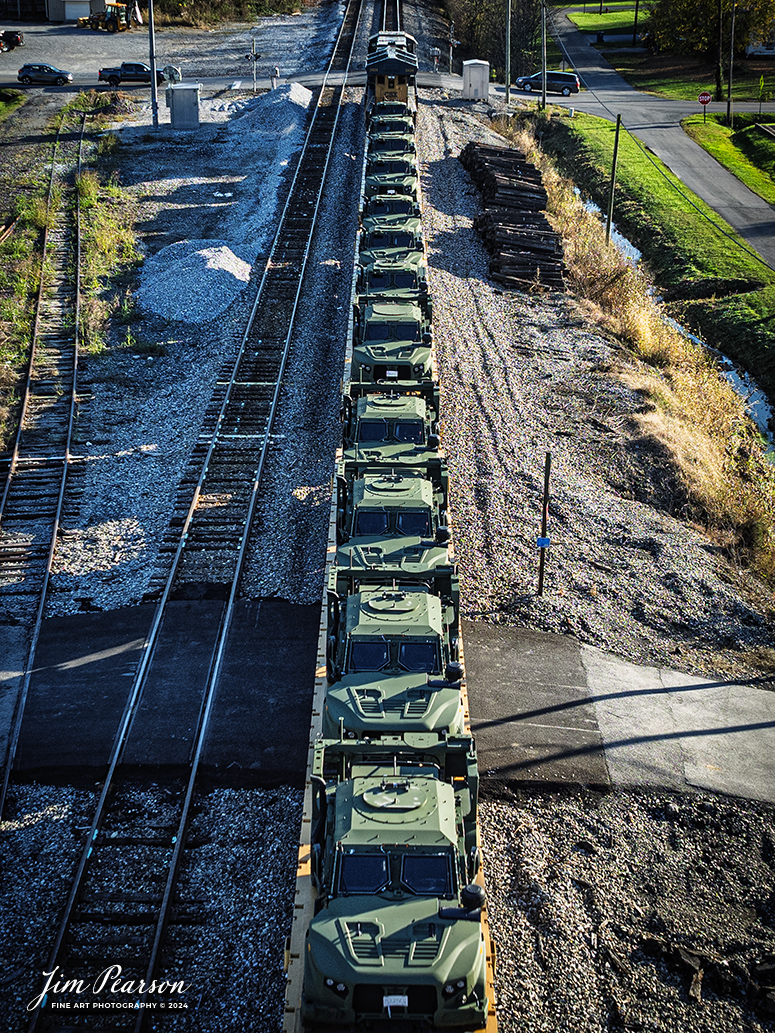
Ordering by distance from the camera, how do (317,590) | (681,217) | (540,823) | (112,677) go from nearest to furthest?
(540,823)
(112,677)
(317,590)
(681,217)

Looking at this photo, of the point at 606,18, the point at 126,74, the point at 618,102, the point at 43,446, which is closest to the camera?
the point at 43,446

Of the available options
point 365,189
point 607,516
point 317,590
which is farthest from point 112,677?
point 365,189

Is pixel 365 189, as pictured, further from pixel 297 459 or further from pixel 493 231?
pixel 297 459

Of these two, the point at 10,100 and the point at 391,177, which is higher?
the point at 10,100

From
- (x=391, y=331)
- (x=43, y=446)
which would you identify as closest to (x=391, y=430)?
(x=391, y=331)

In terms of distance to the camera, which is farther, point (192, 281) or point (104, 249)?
point (104, 249)

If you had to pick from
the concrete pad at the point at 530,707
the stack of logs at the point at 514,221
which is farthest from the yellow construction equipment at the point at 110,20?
the concrete pad at the point at 530,707

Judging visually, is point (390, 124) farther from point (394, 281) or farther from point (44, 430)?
point (44, 430)
